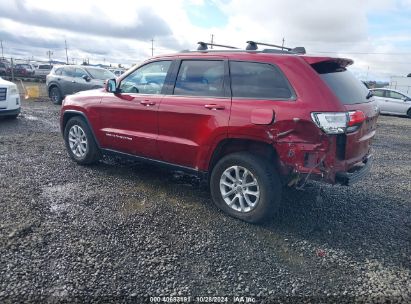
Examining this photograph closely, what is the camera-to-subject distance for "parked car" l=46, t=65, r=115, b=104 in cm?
1264

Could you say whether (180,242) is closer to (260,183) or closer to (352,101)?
(260,183)

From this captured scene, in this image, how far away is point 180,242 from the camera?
3258mm

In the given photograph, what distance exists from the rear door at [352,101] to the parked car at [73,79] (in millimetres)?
10270

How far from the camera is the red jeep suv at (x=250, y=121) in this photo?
10.7ft

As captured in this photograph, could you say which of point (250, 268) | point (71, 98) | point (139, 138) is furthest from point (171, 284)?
point (71, 98)

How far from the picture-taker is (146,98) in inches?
173

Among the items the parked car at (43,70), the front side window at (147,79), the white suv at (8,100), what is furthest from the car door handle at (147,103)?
the parked car at (43,70)

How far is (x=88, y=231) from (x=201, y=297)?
1.46 m

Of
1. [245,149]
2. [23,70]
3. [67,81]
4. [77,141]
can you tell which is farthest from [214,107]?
[23,70]

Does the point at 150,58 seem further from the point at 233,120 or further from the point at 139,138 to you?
the point at 233,120

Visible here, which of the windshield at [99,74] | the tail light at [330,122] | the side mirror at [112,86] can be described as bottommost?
the tail light at [330,122]

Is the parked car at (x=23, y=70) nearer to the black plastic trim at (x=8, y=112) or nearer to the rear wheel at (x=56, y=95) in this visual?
the rear wheel at (x=56, y=95)

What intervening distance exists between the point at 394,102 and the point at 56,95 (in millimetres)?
15775

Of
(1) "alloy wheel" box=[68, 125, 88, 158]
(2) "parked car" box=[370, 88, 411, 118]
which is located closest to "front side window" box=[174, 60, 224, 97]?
(1) "alloy wheel" box=[68, 125, 88, 158]
